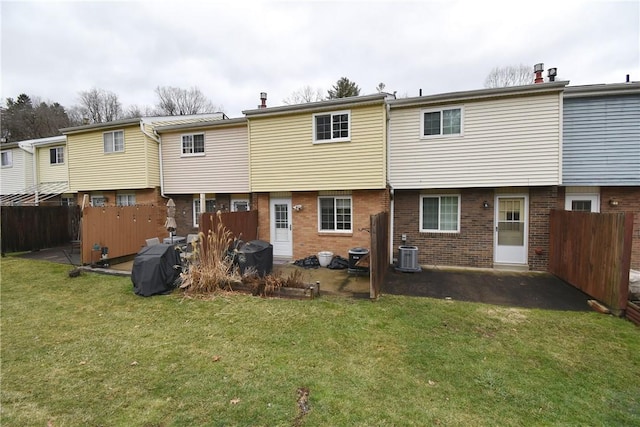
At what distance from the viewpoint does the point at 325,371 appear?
392cm

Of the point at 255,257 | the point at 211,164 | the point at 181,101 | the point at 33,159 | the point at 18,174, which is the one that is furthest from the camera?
the point at 181,101

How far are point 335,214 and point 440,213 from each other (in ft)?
12.6

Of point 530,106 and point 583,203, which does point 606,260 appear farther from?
point 530,106

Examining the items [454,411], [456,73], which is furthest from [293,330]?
[456,73]

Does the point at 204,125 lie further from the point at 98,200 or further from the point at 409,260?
the point at 409,260

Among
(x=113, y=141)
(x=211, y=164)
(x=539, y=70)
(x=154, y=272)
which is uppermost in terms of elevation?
(x=539, y=70)

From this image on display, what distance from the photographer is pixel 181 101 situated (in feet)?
127

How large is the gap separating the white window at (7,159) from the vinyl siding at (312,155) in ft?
62.0

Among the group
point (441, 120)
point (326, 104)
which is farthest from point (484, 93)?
point (326, 104)

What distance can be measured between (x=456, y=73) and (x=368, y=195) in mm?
19433

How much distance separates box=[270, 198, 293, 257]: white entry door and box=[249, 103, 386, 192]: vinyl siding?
886 mm

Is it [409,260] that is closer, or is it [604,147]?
[604,147]

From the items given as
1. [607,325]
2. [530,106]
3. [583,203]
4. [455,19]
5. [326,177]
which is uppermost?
[455,19]

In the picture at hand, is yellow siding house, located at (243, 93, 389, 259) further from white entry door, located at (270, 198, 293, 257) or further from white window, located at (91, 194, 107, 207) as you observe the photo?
white window, located at (91, 194, 107, 207)
